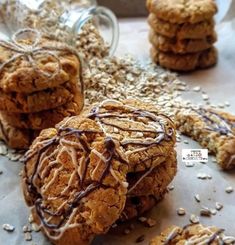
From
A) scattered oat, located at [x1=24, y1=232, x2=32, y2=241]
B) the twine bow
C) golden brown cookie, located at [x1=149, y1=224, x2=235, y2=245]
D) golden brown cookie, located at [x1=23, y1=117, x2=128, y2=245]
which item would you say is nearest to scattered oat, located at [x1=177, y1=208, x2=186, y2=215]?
golden brown cookie, located at [x1=149, y1=224, x2=235, y2=245]

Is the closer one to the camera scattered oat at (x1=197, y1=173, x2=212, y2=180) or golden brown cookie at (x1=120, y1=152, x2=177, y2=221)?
golden brown cookie at (x1=120, y1=152, x2=177, y2=221)

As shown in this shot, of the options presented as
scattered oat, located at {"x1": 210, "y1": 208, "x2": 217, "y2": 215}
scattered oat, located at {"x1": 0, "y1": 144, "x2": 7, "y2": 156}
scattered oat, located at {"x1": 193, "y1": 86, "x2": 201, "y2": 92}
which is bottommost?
scattered oat, located at {"x1": 210, "y1": 208, "x2": 217, "y2": 215}

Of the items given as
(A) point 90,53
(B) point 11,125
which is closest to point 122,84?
(A) point 90,53

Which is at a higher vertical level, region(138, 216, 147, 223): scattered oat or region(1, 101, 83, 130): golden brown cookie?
region(1, 101, 83, 130): golden brown cookie

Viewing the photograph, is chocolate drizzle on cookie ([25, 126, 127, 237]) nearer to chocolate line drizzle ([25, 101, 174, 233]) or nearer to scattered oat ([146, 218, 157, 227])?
chocolate line drizzle ([25, 101, 174, 233])

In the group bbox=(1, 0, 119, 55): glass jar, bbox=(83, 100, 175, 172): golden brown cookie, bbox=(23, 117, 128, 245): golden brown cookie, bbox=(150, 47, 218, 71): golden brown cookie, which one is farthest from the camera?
bbox=(150, 47, 218, 71): golden brown cookie

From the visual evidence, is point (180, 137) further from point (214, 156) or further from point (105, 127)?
point (105, 127)

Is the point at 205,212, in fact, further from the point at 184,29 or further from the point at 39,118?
the point at 184,29

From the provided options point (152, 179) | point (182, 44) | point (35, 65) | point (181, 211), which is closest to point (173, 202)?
point (181, 211)
